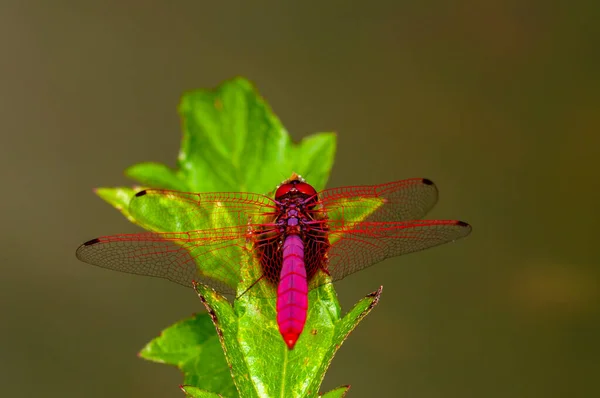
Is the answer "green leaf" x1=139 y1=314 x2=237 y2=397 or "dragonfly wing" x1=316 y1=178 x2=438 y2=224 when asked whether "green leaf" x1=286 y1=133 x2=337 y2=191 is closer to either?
"dragonfly wing" x1=316 y1=178 x2=438 y2=224

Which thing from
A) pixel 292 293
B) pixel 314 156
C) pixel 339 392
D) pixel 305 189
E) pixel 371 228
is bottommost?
pixel 339 392

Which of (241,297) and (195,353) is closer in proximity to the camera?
(241,297)

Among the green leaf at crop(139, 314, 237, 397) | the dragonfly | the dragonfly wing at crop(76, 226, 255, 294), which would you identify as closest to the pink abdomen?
the dragonfly

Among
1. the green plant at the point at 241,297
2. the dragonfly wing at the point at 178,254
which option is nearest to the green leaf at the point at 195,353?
the green plant at the point at 241,297

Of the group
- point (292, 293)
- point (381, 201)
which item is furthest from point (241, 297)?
point (381, 201)

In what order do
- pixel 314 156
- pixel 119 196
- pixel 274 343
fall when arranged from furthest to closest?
pixel 314 156, pixel 119 196, pixel 274 343

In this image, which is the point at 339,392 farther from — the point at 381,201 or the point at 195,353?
the point at 381,201
